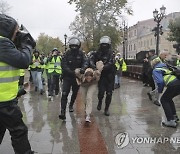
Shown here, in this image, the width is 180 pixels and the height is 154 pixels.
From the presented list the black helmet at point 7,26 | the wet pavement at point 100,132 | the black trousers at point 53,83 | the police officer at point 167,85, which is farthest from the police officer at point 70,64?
the black trousers at point 53,83

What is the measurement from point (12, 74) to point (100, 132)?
2.85 meters

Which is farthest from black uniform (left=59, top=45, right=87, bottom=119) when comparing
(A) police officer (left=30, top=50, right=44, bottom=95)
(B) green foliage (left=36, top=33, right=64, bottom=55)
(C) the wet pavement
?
(B) green foliage (left=36, top=33, right=64, bottom=55)

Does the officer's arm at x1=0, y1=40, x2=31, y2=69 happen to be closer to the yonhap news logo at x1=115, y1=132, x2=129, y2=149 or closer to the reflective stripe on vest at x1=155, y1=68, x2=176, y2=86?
the yonhap news logo at x1=115, y1=132, x2=129, y2=149

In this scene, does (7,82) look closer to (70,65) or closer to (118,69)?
(70,65)

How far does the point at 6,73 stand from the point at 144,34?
318 feet

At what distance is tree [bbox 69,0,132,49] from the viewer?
134 feet

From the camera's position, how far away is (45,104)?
10.2 metres

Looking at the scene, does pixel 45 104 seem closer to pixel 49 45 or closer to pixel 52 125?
pixel 52 125

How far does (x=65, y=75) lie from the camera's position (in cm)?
771

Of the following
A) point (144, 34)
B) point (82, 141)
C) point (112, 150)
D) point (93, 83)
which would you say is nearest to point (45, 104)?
point (93, 83)

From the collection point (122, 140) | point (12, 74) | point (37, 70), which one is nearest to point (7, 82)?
point (12, 74)

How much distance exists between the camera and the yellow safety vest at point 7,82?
3992 mm

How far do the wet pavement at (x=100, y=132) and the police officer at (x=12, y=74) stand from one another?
3.90ft

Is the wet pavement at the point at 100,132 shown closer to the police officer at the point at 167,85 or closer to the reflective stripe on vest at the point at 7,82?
the police officer at the point at 167,85
